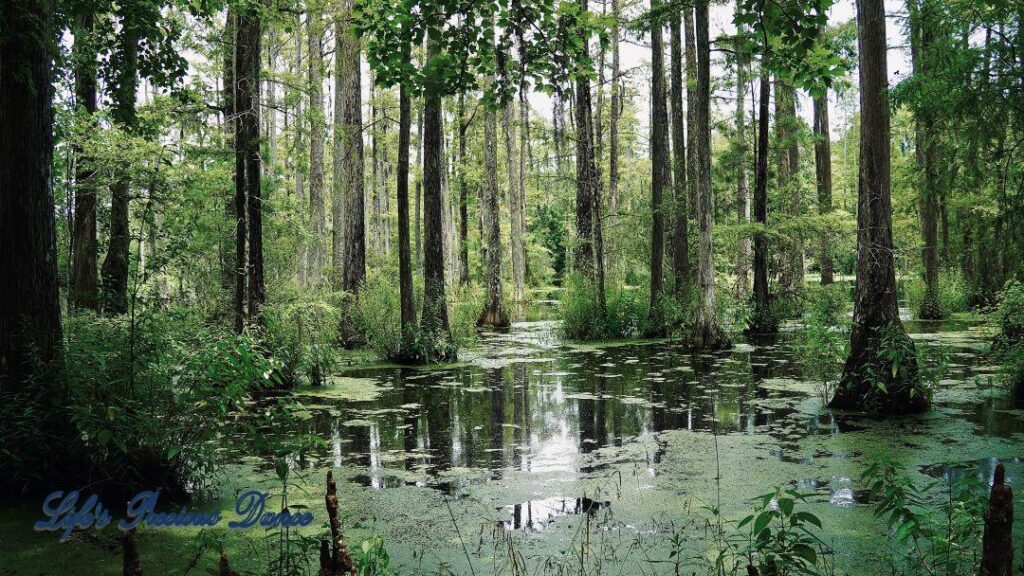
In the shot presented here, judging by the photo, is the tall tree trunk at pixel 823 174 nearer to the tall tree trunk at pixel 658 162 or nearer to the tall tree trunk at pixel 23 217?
the tall tree trunk at pixel 658 162

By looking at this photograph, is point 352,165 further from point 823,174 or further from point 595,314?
point 823,174

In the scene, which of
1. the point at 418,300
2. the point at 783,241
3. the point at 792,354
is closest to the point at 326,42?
the point at 418,300

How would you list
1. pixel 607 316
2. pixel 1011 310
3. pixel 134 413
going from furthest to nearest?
pixel 607 316 → pixel 1011 310 → pixel 134 413

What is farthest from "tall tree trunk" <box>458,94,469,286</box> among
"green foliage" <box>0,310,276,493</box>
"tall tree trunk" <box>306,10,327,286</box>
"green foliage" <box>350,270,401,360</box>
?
"green foliage" <box>0,310,276,493</box>

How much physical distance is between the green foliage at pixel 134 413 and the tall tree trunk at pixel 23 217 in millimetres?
226

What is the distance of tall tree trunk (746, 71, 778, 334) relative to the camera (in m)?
15.1

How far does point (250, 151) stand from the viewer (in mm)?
9242

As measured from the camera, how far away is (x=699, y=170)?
505 inches

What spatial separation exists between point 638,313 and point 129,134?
10894 millimetres

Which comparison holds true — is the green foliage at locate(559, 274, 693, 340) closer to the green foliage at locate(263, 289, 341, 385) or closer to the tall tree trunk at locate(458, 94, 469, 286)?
the green foliage at locate(263, 289, 341, 385)

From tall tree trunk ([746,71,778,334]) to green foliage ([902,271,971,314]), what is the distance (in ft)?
18.8

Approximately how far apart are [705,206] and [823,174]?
952cm

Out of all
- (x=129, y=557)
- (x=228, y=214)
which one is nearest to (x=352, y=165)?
(x=228, y=214)

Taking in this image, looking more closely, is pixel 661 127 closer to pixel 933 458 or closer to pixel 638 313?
pixel 638 313
